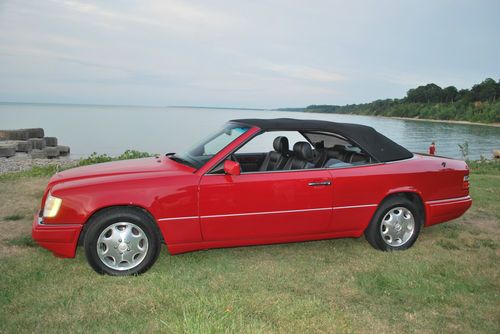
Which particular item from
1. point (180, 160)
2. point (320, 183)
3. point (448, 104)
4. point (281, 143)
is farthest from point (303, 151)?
point (448, 104)

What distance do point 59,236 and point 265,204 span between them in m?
2.05

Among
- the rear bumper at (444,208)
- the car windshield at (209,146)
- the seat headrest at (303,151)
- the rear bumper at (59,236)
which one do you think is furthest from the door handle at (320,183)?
the rear bumper at (59,236)

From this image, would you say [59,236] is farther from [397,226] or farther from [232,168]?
[397,226]

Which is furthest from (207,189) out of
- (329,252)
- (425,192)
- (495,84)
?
(495,84)

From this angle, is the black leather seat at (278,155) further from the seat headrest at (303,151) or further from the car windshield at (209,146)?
the car windshield at (209,146)

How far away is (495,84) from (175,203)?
129808mm

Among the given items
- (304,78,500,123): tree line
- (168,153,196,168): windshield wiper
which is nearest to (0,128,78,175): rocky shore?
(168,153,196,168): windshield wiper

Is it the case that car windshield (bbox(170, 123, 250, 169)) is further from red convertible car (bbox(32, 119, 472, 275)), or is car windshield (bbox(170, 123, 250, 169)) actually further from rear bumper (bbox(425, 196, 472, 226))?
rear bumper (bbox(425, 196, 472, 226))

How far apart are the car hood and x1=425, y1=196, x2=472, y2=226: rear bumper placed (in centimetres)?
300

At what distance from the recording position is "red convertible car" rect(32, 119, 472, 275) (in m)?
3.97

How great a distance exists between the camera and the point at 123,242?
4.01 m

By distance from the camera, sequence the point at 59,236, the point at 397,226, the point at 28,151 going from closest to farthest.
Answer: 1. the point at 59,236
2. the point at 397,226
3. the point at 28,151

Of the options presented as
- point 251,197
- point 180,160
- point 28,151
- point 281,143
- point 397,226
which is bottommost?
point 28,151

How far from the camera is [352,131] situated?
4918 millimetres
